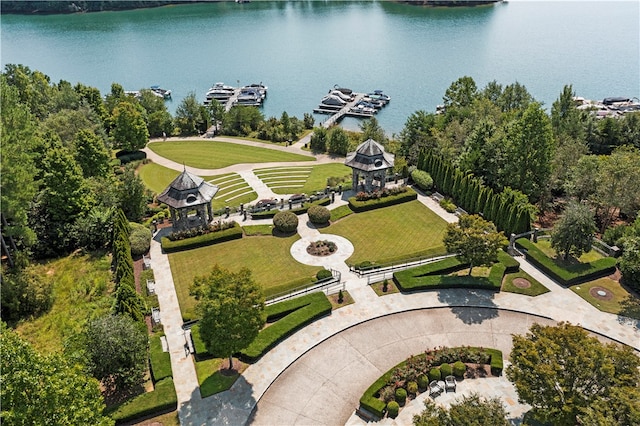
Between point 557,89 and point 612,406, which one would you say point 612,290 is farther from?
point 557,89

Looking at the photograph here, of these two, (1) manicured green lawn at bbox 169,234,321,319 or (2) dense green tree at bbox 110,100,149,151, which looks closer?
(1) manicured green lawn at bbox 169,234,321,319

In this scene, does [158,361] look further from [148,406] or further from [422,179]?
[422,179]

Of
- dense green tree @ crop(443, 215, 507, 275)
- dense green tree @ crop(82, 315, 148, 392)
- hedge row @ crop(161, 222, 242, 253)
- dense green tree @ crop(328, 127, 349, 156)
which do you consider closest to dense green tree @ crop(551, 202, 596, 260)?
dense green tree @ crop(443, 215, 507, 275)

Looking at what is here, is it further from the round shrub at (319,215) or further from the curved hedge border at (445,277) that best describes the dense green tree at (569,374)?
the round shrub at (319,215)

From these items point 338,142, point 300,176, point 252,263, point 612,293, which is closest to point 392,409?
point 252,263

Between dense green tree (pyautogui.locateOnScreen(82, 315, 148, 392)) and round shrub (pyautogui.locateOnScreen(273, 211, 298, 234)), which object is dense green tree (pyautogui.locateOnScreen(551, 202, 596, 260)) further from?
dense green tree (pyautogui.locateOnScreen(82, 315, 148, 392))

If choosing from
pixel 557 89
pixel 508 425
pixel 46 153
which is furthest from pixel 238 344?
pixel 557 89

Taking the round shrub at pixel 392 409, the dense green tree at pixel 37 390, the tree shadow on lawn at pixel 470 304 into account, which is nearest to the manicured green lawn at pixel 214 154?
the tree shadow on lawn at pixel 470 304
